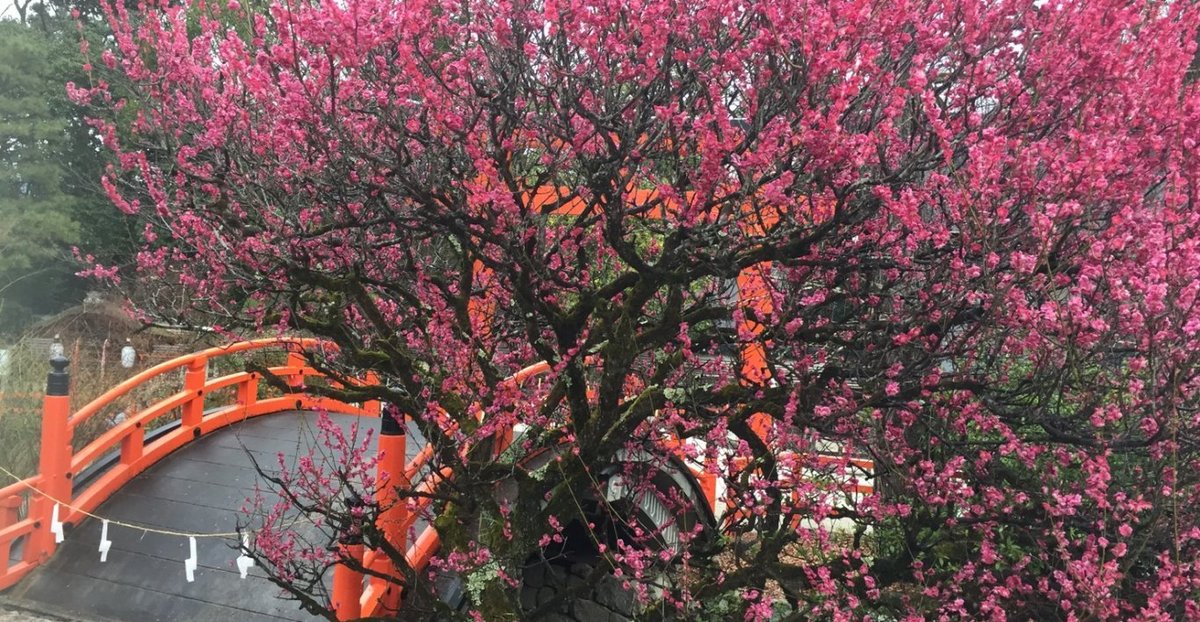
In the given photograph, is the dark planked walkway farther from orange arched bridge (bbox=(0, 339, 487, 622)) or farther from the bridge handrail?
the bridge handrail

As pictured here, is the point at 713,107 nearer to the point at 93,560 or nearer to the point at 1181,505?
the point at 1181,505

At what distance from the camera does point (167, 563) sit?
5355 mm

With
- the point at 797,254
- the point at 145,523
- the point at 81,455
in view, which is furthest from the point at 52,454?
the point at 797,254

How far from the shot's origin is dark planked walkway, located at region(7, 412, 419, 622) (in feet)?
16.3

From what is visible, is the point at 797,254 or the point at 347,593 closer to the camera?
the point at 797,254

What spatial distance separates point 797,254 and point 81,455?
17.5 feet

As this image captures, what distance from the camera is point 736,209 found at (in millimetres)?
3305

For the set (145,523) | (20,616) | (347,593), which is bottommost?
(347,593)

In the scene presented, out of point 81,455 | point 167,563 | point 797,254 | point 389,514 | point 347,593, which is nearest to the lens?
point 797,254

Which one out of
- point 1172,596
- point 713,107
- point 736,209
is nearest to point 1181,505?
point 1172,596

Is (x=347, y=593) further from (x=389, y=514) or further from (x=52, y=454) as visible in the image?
(x=52, y=454)

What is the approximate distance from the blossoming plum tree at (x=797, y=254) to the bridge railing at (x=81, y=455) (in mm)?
1293

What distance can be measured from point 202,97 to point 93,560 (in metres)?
3.30

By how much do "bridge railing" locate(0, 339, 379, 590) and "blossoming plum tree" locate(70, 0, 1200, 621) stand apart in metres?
1.29
